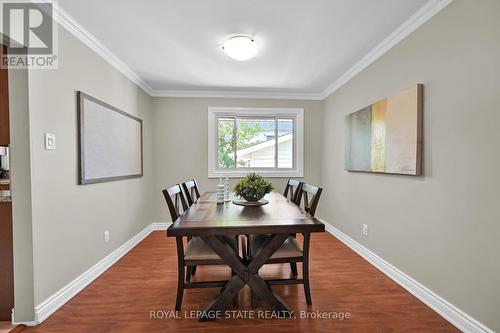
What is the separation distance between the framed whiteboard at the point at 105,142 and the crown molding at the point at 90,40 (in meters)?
0.51

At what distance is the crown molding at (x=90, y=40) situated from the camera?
1893mm

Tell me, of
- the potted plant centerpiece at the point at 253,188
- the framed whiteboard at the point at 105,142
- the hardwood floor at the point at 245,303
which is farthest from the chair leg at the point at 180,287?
the framed whiteboard at the point at 105,142

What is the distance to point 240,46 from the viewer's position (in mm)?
2277

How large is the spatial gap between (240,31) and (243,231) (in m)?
1.79

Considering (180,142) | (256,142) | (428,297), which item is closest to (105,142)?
(180,142)

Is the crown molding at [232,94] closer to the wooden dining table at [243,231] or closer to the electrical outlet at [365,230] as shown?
the electrical outlet at [365,230]

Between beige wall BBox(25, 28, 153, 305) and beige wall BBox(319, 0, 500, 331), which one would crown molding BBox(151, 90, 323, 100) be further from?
beige wall BBox(319, 0, 500, 331)

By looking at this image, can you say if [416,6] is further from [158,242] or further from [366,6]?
[158,242]

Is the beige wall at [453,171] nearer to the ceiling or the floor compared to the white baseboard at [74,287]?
nearer to the ceiling

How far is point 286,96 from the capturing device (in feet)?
13.3

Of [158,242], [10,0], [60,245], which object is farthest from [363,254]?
[10,0]

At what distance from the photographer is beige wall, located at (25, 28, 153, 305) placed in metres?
1.70

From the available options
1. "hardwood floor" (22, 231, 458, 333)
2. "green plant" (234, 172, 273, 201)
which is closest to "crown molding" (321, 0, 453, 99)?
"green plant" (234, 172, 273, 201)

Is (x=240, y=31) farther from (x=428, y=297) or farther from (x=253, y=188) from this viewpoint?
(x=428, y=297)
